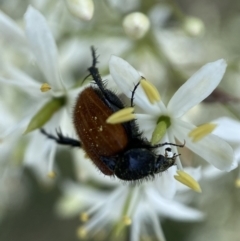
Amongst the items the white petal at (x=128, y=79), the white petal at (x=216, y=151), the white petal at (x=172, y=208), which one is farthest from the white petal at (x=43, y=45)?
the white petal at (x=172, y=208)

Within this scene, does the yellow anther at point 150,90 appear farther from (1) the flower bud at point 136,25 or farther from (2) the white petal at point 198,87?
(1) the flower bud at point 136,25

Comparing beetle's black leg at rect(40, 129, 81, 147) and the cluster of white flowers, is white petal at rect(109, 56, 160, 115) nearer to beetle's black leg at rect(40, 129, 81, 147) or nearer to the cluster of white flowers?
the cluster of white flowers

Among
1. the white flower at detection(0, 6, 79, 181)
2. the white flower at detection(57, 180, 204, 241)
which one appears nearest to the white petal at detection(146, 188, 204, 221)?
the white flower at detection(57, 180, 204, 241)

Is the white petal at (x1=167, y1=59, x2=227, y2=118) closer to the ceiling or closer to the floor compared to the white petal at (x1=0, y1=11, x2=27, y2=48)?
closer to the floor

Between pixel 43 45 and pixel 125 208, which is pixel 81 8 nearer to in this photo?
pixel 43 45

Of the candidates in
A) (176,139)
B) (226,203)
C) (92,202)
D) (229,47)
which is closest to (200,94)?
(176,139)

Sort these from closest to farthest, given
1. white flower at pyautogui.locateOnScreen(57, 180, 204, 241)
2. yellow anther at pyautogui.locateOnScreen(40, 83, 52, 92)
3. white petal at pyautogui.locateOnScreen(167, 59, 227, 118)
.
Answer: white petal at pyautogui.locateOnScreen(167, 59, 227, 118) → yellow anther at pyautogui.locateOnScreen(40, 83, 52, 92) → white flower at pyautogui.locateOnScreen(57, 180, 204, 241)

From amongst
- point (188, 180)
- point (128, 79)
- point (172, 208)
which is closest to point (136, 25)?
point (128, 79)
